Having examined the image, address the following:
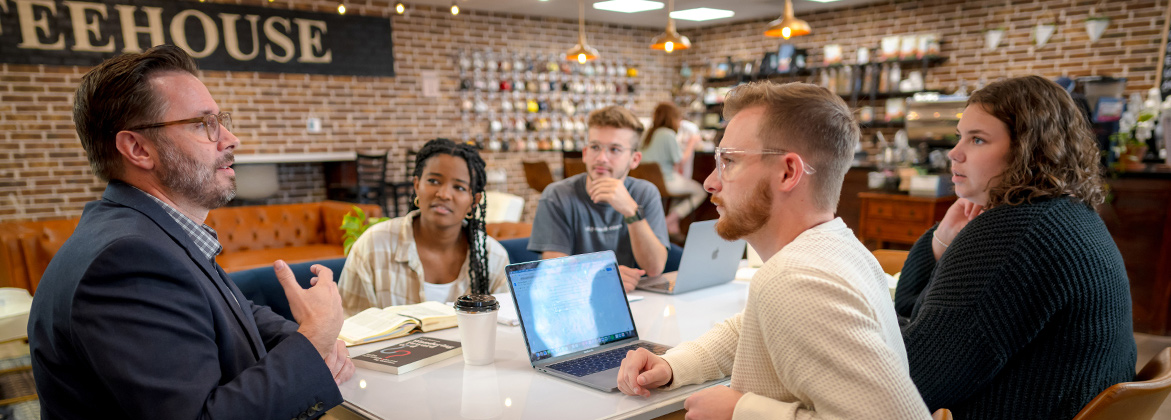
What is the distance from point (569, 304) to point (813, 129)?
28.6 inches

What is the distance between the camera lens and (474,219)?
2428 mm

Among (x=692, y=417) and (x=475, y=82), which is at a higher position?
(x=475, y=82)

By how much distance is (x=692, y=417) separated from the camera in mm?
1122

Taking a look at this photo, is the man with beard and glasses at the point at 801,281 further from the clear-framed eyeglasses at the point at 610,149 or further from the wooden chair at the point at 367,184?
the wooden chair at the point at 367,184

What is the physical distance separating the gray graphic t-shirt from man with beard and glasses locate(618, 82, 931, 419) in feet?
5.11

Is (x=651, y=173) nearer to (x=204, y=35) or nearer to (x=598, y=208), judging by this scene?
(x=598, y=208)

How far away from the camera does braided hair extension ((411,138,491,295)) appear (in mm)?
2355

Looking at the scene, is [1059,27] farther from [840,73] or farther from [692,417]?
[692,417]

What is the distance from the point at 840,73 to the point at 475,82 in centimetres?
441

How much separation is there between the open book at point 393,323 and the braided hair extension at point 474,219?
1.34ft

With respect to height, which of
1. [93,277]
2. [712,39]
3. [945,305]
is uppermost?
[712,39]

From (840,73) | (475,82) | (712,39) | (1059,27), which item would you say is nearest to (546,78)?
(475,82)

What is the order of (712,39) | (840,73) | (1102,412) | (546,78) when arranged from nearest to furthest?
(1102,412) → (840,73) → (546,78) → (712,39)

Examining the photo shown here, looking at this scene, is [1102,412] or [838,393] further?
[1102,412]
